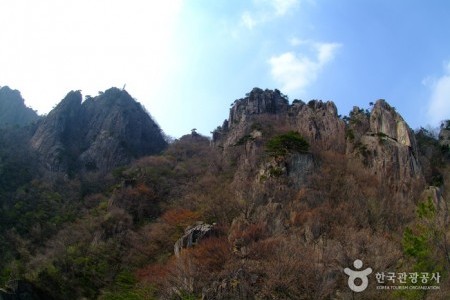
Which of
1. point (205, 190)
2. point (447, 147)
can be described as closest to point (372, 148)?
point (447, 147)

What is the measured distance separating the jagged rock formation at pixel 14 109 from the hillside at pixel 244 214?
693 inches

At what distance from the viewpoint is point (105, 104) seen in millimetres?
75312

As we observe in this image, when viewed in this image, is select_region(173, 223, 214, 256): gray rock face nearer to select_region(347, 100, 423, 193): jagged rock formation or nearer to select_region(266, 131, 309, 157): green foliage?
select_region(266, 131, 309, 157): green foliage

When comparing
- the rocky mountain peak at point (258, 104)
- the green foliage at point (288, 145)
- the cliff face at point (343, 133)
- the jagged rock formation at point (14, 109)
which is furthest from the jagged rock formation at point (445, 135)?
the jagged rock formation at point (14, 109)

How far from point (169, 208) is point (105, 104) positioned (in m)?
34.6

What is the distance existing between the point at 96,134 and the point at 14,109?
23.9m

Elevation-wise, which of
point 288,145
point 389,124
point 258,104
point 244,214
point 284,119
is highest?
point 258,104

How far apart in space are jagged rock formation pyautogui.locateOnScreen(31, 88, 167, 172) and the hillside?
32 centimetres

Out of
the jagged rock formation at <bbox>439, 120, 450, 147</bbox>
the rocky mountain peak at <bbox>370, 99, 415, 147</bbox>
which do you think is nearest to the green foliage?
the rocky mountain peak at <bbox>370, 99, 415, 147</bbox>

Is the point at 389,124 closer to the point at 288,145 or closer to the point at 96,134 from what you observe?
the point at 288,145

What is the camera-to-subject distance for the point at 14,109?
275 ft

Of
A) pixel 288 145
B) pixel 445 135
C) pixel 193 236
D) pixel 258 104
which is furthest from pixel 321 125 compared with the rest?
pixel 193 236

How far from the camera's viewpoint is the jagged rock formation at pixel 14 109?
268 ft

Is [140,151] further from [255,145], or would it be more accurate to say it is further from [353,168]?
[353,168]
